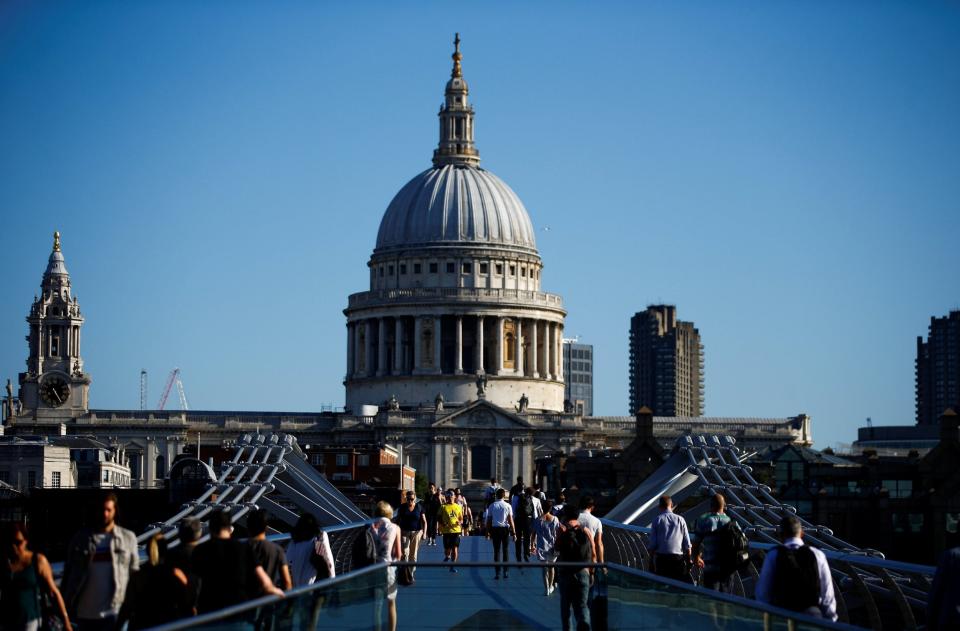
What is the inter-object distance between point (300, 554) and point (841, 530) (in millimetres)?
91949

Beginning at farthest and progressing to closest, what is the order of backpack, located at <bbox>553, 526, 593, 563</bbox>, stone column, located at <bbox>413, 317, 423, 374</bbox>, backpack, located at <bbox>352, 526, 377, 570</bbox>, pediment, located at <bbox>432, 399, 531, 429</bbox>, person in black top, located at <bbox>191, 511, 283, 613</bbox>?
stone column, located at <bbox>413, 317, 423, 374</bbox> → pediment, located at <bbox>432, 399, 531, 429</bbox> → backpack, located at <bbox>553, 526, 593, 563</bbox> → backpack, located at <bbox>352, 526, 377, 570</bbox> → person in black top, located at <bbox>191, 511, 283, 613</bbox>

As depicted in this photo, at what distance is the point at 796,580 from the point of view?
23.9 m

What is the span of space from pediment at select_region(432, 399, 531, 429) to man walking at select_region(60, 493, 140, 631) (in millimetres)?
156422

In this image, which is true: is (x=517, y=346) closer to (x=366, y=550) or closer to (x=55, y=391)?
(x=55, y=391)

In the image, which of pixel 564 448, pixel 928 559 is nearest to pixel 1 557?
pixel 928 559

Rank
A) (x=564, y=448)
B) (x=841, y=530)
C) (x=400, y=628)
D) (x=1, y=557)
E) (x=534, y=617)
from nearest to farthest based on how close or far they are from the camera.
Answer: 1. (x=1, y=557)
2. (x=400, y=628)
3. (x=534, y=617)
4. (x=841, y=530)
5. (x=564, y=448)

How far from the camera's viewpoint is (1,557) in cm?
2192

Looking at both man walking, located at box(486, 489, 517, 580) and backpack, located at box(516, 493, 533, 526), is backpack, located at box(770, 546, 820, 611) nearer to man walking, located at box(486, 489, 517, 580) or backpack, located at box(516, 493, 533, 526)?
man walking, located at box(486, 489, 517, 580)

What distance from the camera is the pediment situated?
179250mm

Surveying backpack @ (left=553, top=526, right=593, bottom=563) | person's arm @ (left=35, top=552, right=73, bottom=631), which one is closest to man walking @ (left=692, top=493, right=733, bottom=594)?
backpack @ (left=553, top=526, right=593, bottom=563)

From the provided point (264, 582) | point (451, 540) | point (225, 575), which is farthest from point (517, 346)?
point (264, 582)

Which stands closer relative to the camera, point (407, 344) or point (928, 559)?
point (928, 559)

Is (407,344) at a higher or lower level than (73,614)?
higher

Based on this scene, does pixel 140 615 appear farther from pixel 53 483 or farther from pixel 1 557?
pixel 53 483
